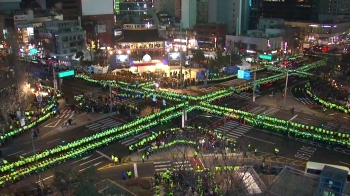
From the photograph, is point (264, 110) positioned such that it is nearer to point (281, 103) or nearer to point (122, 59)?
point (281, 103)

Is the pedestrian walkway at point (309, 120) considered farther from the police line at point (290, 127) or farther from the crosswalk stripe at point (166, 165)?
the crosswalk stripe at point (166, 165)

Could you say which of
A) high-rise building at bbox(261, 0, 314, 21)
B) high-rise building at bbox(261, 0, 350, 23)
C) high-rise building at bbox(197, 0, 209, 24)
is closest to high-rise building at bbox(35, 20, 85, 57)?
high-rise building at bbox(197, 0, 209, 24)

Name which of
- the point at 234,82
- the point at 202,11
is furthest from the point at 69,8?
the point at 234,82

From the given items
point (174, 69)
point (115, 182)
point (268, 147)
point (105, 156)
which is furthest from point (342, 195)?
point (174, 69)

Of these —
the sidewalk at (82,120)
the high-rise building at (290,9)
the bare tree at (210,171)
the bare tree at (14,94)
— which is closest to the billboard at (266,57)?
the sidewalk at (82,120)

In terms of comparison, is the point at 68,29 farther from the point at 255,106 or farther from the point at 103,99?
the point at 255,106

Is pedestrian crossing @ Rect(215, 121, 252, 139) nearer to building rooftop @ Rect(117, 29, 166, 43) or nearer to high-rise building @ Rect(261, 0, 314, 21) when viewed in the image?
building rooftop @ Rect(117, 29, 166, 43)

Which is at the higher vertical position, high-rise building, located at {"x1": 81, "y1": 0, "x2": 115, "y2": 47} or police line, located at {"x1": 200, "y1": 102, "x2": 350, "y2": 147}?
high-rise building, located at {"x1": 81, "y1": 0, "x2": 115, "y2": 47}
